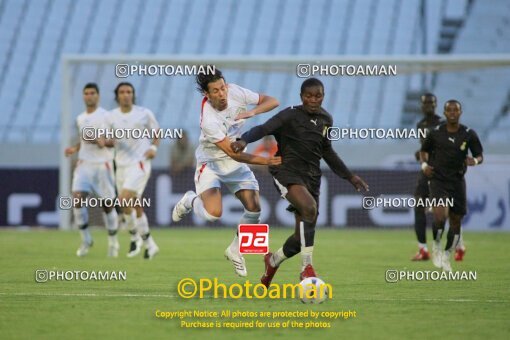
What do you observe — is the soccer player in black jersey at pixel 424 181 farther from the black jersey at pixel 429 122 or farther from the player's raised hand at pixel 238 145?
the player's raised hand at pixel 238 145

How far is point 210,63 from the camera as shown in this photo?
2111 cm

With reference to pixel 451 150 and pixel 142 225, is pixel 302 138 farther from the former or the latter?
pixel 142 225

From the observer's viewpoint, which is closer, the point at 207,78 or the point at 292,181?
the point at 292,181

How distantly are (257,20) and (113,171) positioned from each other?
20.3m

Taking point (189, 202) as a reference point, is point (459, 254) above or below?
above

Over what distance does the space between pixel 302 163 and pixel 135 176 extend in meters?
5.18

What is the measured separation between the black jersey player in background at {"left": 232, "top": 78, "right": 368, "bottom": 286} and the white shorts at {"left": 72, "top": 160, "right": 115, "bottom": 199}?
556 cm

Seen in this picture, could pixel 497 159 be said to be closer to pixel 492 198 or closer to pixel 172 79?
pixel 492 198

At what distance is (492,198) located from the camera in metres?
21.3

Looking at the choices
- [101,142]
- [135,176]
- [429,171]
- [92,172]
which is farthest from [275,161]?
[92,172]

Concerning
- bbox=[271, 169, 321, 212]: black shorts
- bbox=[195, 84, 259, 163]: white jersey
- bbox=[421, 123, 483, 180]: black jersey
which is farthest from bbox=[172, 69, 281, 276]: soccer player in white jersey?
bbox=[421, 123, 483, 180]: black jersey

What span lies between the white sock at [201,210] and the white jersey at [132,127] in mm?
3788

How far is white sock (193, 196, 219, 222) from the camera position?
10.3 m

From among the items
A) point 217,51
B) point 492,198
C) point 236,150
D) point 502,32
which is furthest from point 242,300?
point 217,51
